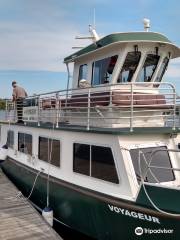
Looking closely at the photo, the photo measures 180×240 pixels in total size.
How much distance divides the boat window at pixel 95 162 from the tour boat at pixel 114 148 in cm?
2

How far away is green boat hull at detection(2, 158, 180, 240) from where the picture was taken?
6.88m

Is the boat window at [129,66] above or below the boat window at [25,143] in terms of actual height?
above

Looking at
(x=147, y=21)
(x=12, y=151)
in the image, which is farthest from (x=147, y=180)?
(x=12, y=151)

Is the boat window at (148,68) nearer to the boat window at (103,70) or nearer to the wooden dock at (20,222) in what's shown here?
the boat window at (103,70)

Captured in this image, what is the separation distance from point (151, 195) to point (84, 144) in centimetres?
227

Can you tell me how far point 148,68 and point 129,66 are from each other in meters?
0.64

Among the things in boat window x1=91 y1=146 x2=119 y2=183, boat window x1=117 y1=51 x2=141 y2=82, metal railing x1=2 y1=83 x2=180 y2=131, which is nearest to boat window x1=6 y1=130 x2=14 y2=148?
metal railing x1=2 y1=83 x2=180 y2=131

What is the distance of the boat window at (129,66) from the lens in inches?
377

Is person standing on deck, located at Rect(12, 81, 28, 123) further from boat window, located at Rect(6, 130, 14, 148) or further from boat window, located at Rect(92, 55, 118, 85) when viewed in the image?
boat window, located at Rect(92, 55, 118, 85)

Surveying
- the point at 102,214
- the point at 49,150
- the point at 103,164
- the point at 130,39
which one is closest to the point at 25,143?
the point at 49,150

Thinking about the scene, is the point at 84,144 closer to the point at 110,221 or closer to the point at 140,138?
the point at 140,138

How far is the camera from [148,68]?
10.0 meters

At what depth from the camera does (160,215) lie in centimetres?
675

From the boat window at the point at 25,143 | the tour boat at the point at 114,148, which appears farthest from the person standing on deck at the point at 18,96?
the tour boat at the point at 114,148
